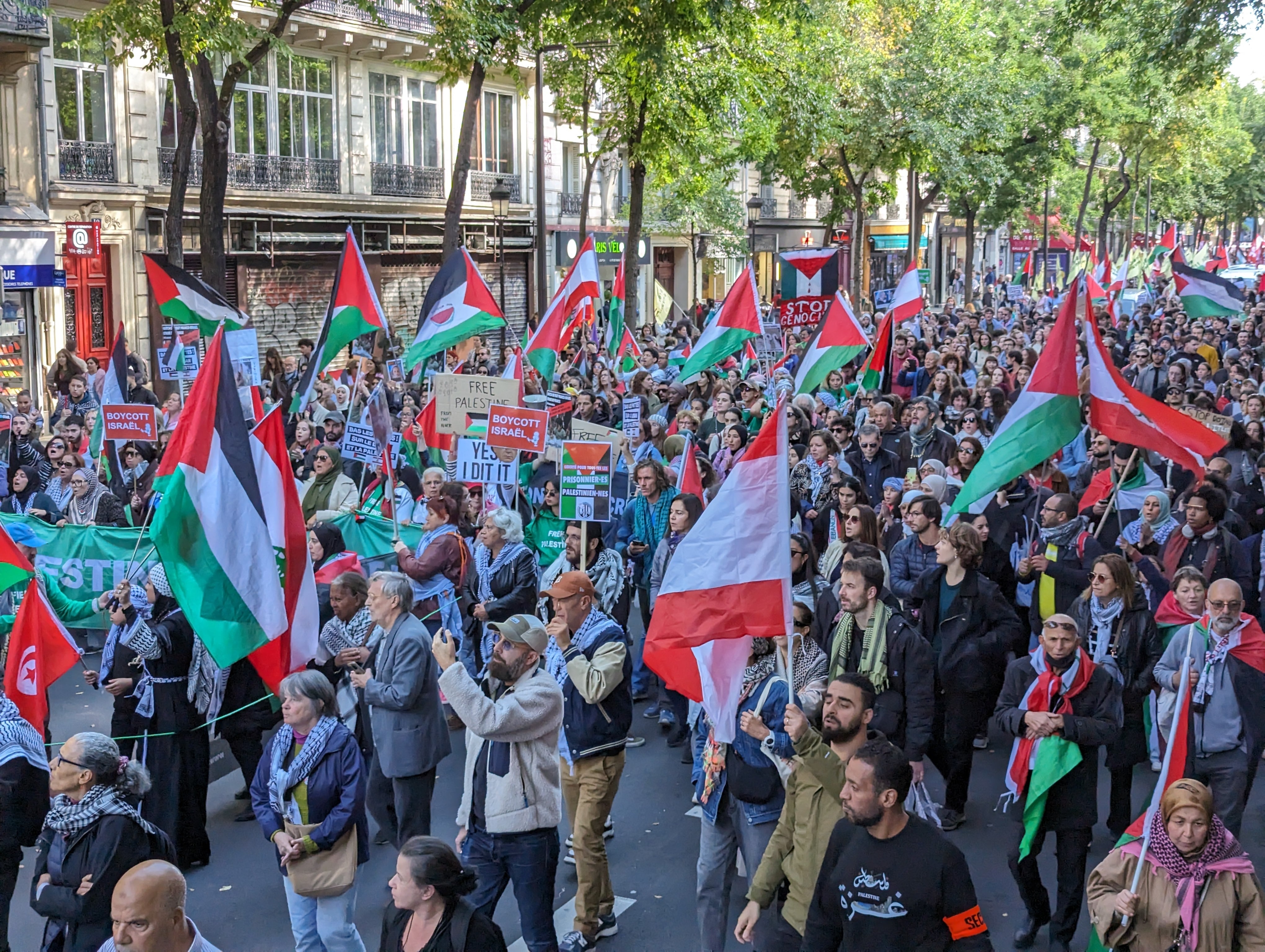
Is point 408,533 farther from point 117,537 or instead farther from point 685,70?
point 685,70

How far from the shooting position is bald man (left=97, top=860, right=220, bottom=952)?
13.6ft

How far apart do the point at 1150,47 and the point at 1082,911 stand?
12.4m

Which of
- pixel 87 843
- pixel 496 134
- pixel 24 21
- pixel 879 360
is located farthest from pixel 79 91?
pixel 87 843

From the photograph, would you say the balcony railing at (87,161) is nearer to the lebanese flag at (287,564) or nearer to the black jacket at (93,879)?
the lebanese flag at (287,564)

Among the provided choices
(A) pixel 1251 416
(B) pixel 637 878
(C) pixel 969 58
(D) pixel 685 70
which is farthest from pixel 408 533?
(C) pixel 969 58

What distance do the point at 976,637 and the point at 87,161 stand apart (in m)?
22.2

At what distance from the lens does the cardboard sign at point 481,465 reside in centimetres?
1012

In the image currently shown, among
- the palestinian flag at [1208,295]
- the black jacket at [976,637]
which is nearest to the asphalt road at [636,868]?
the black jacket at [976,637]

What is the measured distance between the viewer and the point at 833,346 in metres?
15.2

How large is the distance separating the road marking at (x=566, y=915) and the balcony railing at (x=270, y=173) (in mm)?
22776

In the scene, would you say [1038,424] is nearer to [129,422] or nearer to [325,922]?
[325,922]

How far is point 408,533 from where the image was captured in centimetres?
1086

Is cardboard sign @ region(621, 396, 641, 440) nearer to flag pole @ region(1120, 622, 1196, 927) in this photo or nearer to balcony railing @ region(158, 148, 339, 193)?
flag pole @ region(1120, 622, 1196, 927)

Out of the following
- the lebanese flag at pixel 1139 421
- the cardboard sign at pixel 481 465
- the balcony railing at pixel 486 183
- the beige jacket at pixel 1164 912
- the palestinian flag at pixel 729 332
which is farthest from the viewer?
the balcony railing at pixel 486 183
